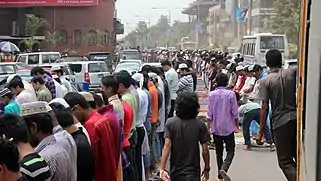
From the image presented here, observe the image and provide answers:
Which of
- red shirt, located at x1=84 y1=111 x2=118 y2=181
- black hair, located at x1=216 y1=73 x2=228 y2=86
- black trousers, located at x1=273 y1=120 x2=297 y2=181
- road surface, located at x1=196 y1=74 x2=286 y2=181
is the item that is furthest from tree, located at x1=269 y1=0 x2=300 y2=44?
red shirt, located at x1=84 y1=111 x2=118 y2=181

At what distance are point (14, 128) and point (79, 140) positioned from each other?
1.22 m

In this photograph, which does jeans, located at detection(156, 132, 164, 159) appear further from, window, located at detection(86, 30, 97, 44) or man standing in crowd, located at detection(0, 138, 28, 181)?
window, located at detection(86, 30, 97, 44)

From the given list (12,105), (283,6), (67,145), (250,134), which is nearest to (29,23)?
(283,6)

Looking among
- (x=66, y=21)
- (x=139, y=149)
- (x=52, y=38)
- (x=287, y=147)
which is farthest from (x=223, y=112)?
(x=66, y=21)

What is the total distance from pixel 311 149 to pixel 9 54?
40816 mm

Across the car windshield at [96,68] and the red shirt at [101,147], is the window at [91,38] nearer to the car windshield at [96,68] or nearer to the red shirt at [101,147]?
the car windshield at [96,68]

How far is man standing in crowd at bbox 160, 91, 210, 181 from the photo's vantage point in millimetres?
6969

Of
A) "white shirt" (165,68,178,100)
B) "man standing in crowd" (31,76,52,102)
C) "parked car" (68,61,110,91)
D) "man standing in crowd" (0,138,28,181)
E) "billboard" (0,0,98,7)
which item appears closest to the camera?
"man standing in crowd" (0,138,28,181)

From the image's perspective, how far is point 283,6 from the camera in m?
49.0

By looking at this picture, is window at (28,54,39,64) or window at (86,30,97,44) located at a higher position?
window at (86,30,97,44)

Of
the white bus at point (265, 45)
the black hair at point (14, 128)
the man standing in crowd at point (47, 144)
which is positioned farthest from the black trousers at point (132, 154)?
the white bus at point (265, 45)

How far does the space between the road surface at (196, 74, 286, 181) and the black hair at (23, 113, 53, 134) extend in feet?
20.7

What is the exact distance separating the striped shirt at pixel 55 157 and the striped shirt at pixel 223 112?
200 inches

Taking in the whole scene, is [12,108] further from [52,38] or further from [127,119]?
[52,38]
